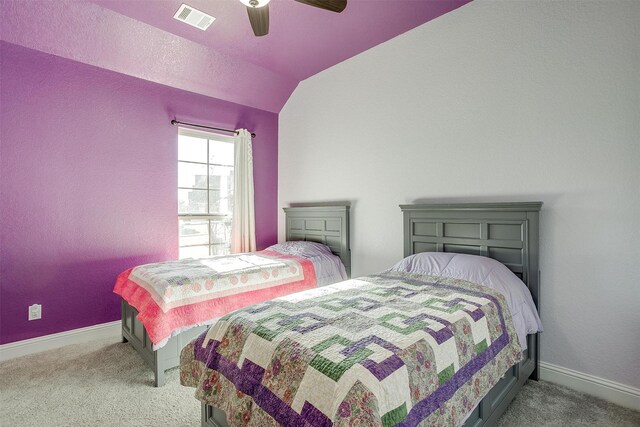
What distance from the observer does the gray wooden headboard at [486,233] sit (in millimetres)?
2186

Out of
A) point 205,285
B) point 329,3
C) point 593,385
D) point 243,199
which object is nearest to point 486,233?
point 593,385

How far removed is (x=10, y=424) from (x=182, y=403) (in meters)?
0.90

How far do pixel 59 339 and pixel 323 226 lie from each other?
270 centimetres

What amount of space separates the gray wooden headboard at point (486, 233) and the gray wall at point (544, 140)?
127 mm

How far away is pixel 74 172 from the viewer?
291 cm

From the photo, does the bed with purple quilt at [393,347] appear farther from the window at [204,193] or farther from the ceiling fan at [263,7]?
the window at [204,193]

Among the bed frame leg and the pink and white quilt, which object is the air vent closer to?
the pink and white quilt

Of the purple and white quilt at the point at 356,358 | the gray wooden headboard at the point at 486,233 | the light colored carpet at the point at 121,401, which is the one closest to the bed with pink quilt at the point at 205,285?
the light colored carpet at the point at 121,401

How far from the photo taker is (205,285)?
2.40 m

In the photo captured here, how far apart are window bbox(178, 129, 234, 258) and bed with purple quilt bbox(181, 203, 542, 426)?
7.41ft

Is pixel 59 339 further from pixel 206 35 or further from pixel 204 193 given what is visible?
pixel 206 35

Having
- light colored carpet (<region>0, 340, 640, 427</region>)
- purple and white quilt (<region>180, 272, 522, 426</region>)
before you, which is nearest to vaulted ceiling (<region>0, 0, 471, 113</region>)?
purple and white quilt (<region>180, 272, 522, 426</region>)

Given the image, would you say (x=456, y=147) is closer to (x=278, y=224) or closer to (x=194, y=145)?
(x=278, y=224)

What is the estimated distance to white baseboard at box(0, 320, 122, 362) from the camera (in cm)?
262
